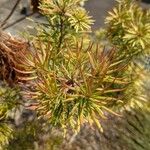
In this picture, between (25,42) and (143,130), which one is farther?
(143,130)

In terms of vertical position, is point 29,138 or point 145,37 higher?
point 145,37

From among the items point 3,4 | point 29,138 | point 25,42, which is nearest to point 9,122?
point 29,138

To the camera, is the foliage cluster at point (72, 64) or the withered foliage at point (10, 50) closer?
the foliage cluster at point (72, 64)

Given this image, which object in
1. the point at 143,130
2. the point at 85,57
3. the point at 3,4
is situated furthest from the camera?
the point at 3,4

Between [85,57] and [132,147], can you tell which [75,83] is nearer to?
[85,57]

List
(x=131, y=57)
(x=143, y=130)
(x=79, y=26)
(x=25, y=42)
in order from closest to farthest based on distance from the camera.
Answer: (x=79, y=26) < (x=25, y=42) < (x=131, y=57) < (x=143, y=130)

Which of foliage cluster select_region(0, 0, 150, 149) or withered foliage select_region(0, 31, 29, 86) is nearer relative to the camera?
foliage cluster select_region(0, 0, 150, 149)

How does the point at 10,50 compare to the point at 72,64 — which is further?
the point at 10,50

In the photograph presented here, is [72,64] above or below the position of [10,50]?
above

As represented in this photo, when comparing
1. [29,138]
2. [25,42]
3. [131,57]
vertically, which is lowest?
[29,138]

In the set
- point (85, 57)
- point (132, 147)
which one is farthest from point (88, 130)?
point (85, 57)
